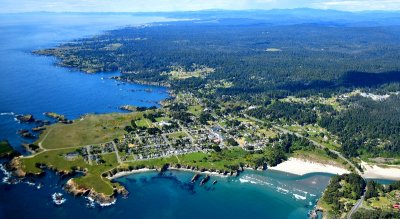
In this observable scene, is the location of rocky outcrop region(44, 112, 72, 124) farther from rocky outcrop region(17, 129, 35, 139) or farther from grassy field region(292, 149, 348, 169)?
grassy field region(292, 149, 348, 169)

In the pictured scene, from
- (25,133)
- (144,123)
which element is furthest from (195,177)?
(25,133)

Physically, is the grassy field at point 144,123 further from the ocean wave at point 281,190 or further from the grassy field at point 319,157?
the ocean wave at point 281,190

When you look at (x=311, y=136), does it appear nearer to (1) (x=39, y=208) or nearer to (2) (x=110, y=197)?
(2) (x=110, y=197)

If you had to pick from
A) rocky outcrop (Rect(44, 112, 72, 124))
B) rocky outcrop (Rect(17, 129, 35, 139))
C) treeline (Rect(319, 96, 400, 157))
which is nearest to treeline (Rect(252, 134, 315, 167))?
treeline (Rect(319, 96, 400, 157))

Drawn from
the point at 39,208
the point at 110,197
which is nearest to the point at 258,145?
the point at 110,197

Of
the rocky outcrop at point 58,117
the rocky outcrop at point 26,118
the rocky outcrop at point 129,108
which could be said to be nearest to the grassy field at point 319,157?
the rocky outcrop at point 129,108

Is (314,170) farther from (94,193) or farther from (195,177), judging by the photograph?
(94,193)
